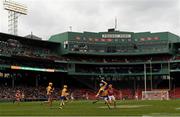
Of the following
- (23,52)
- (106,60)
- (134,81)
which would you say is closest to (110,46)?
(106,60)

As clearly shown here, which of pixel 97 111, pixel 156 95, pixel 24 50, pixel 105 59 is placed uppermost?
pixel 24 50

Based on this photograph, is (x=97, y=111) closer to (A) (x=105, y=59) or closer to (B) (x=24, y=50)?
(B) (x=24, y=50)

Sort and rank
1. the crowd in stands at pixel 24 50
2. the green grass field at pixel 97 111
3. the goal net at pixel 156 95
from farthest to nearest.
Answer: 1. the crowd in stands at pixel 24 50
2. the goal net at pixel 156 95
3. the green grass field at pixel 97 111

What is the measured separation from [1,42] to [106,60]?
3503 centimetres

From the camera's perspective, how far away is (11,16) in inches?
4232

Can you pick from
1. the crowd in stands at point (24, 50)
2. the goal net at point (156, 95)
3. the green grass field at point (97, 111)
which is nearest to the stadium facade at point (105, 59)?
the crowd in stands at point (24, 50)

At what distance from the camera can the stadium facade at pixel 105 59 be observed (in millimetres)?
104625

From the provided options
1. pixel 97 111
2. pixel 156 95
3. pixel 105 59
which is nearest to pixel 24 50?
pixel 105 59

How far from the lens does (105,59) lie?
118750mm

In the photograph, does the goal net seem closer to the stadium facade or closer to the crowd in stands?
the stadium facade

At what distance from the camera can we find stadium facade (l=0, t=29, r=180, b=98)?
343ft

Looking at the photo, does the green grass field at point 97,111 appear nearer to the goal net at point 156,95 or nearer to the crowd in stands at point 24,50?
the goal net at point 156,95

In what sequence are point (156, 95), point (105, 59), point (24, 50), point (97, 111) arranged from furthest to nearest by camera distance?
point (105, 59), point (24, 50), point (156, 95), point (97, 111)

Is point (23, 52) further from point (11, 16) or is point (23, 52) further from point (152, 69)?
point (152, 69)
